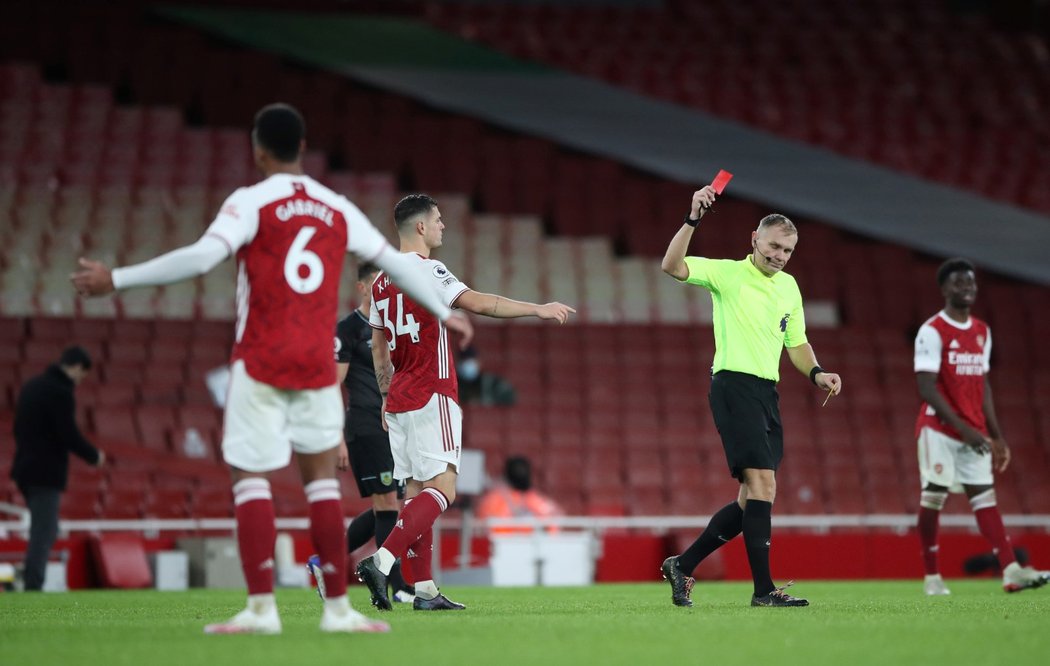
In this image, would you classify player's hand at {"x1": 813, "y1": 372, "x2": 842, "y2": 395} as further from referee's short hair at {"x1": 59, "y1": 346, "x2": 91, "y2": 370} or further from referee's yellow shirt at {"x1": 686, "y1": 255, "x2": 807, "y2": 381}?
referee's short hair at {"x1": 59, "y1": 346, "x2": 91, "y2": 370}

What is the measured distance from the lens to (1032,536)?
15.6 meters

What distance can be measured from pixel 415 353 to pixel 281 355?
2.05 m

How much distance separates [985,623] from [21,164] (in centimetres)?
1691

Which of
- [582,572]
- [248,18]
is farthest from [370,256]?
[248,18]

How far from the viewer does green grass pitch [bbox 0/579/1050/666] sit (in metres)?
4.74

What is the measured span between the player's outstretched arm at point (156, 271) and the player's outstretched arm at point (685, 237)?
2.62 metres

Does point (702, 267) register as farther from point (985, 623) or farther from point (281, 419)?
point (281, 419)

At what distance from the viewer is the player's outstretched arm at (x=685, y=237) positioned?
7266mm

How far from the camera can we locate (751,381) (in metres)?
7.80

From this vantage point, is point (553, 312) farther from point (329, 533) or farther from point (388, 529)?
point (388, 529)

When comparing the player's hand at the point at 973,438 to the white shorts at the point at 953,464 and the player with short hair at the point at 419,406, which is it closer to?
the white shorts at the point at 953,464

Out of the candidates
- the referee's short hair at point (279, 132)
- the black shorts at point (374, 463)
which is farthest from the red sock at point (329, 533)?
the black shorts at point (374, 463)

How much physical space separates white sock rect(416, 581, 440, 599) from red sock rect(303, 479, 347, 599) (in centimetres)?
196

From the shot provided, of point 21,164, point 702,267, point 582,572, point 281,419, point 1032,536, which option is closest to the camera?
point 281,419
